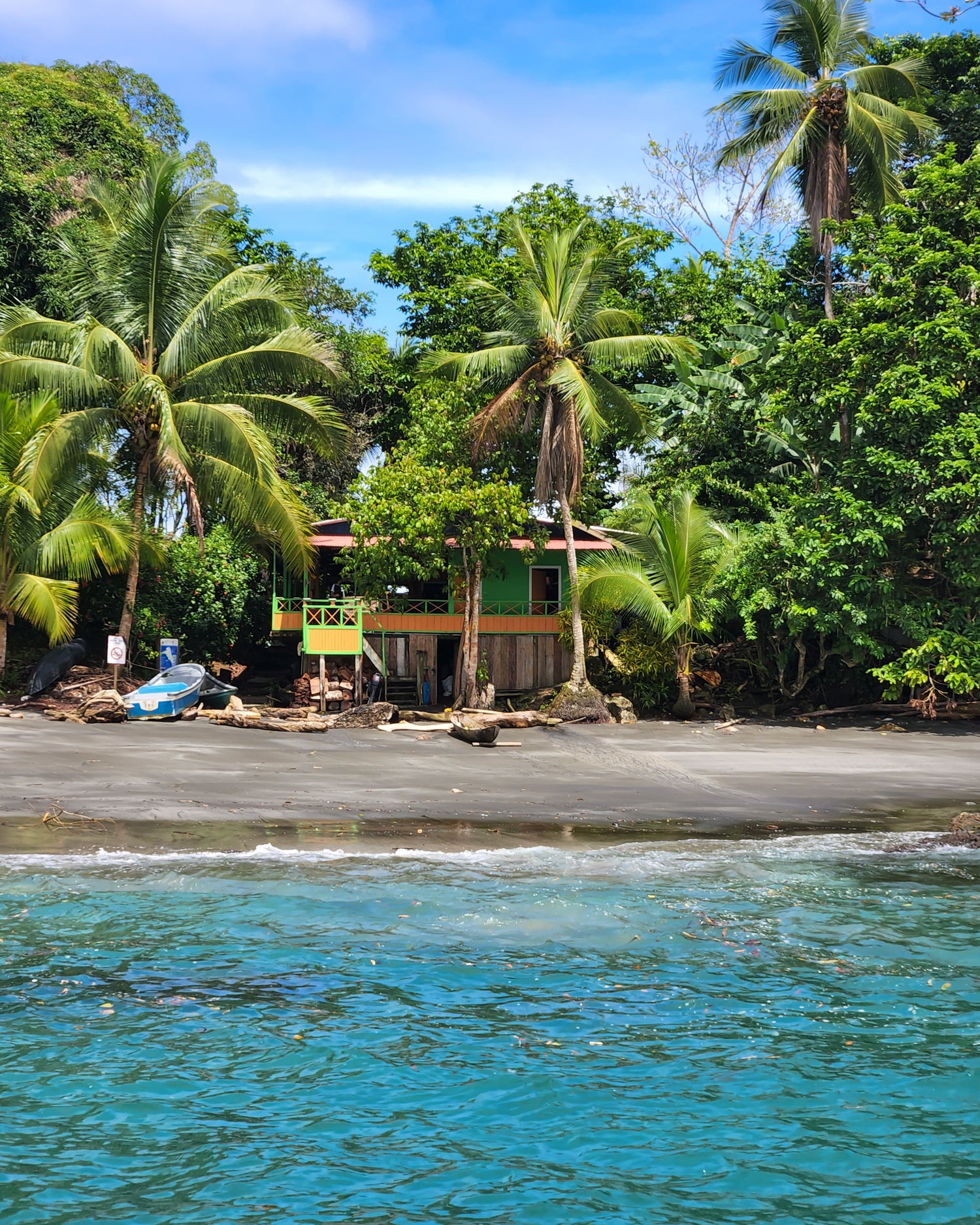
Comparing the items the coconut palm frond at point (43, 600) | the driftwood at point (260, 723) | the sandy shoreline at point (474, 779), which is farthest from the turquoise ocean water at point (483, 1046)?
the coconut palm frond at point (43, 600)

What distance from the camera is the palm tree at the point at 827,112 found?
78.2 ft

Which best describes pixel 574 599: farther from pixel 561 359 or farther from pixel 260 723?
pixel 260 723

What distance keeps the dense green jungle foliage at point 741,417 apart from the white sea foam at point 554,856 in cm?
1066

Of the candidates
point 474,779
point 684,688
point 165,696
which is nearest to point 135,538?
point 165,696

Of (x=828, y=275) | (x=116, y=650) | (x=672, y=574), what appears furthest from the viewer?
(x=828, y=275)

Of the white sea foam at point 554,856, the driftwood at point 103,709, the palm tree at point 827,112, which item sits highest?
the palm tree at point 827,112

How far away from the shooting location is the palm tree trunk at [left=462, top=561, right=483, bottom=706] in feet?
80.9

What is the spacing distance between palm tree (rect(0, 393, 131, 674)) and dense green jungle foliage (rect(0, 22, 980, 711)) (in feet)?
8.83

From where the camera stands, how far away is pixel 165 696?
20438 mm

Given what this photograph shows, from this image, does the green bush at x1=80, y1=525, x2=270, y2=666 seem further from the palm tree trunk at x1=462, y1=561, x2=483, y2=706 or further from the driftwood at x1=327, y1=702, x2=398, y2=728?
the palm tree trunk at x1=462, y1=561, x2=483, y2=706

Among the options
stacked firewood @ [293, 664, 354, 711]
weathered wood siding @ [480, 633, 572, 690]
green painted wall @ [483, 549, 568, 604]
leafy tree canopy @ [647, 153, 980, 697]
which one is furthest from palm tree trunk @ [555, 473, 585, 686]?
stacked firewood @ [293, 664, 354, 711]

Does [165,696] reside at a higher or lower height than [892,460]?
Result: lower

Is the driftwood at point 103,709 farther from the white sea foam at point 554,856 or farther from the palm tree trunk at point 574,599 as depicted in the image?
the palm tree trunk at point 574,599

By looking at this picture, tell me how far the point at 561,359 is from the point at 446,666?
8.76 metres
